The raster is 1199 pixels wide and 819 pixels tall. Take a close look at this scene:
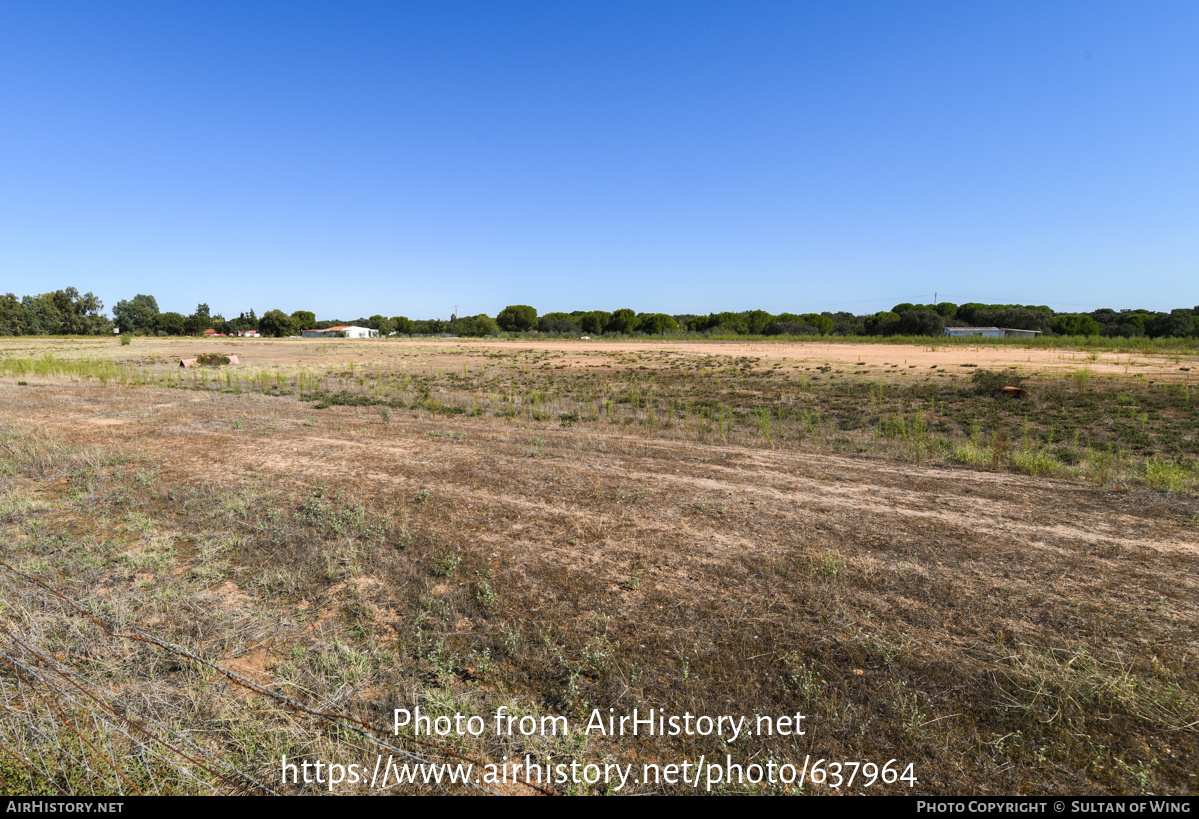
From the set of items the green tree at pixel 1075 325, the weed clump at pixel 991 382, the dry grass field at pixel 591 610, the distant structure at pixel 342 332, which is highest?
the distant structure at pixel 342 332

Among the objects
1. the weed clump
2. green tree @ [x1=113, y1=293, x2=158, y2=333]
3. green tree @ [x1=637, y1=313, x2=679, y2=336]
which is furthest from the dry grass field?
green tree @ [x1=113, y1=293, x2=158, y2=333]

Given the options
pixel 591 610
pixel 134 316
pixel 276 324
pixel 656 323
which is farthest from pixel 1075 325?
pixel 134 316

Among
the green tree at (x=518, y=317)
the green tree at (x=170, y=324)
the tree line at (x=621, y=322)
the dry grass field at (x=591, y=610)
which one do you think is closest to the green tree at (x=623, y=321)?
the tree line at (x=621, y=322)

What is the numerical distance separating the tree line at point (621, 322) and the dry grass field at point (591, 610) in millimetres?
72895

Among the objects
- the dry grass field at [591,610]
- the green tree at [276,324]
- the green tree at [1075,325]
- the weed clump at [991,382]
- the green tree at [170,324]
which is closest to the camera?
the dry grass field at [591,610]

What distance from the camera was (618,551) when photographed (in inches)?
206

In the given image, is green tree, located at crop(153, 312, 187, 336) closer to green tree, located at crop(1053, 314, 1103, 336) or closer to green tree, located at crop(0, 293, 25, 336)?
green tree, located at crop(0, 293, 25, 336)

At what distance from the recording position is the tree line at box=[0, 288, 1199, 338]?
74.5 metres

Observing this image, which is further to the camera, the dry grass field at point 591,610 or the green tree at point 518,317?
the green tree at point 518,317

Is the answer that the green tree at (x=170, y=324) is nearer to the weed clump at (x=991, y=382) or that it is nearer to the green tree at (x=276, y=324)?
the green tree at (x=276, y=324)

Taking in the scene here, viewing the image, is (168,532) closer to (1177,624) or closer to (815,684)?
(815,684)

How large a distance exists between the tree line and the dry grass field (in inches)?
2870

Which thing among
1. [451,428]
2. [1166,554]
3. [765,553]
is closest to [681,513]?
[765,553]

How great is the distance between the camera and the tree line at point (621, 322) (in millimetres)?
74500
